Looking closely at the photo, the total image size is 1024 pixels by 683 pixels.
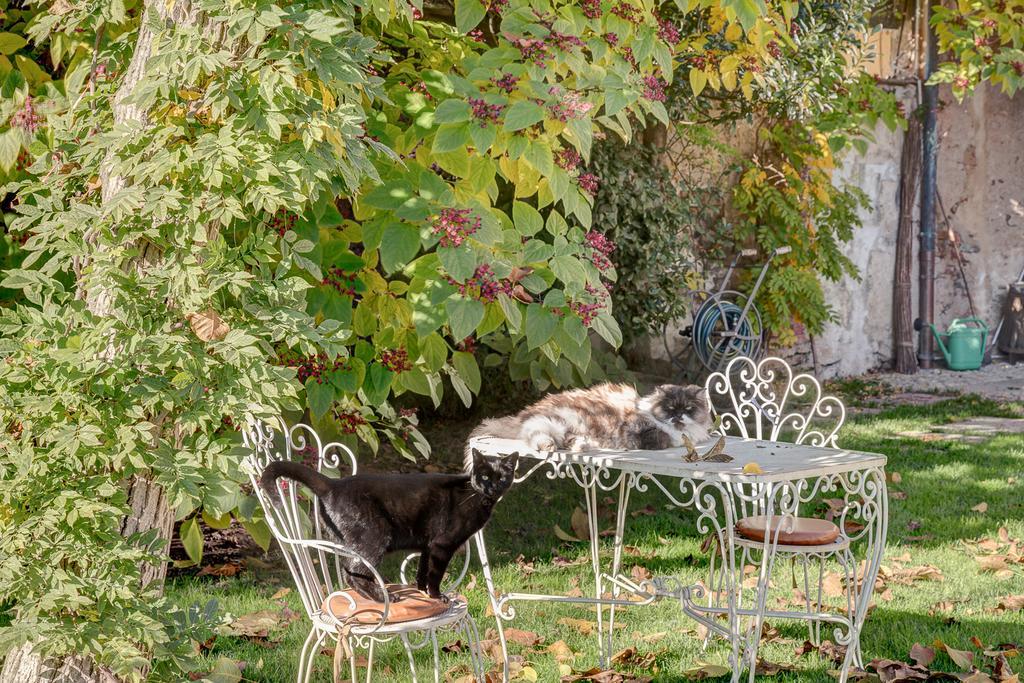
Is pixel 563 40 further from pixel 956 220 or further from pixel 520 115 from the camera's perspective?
pixel 956 220

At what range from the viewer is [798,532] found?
12.6 ft

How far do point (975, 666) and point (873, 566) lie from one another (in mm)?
622

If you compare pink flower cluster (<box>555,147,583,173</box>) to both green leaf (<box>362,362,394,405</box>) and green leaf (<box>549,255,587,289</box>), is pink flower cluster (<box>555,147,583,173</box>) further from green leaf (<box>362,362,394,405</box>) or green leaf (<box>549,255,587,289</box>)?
green leaf (<box>362,362,394,405</box>)

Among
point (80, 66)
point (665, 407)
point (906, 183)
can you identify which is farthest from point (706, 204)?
point (80, 66)

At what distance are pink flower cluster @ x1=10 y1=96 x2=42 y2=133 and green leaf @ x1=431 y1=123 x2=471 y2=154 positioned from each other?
1183 millimetres

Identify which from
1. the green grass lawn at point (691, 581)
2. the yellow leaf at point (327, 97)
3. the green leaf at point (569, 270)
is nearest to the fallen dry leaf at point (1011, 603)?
the green grass lawn at point (691, 581)

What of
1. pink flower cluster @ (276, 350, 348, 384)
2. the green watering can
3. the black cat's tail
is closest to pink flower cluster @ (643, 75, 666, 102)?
pink flower cluster @ (276, 350, 348, 384)

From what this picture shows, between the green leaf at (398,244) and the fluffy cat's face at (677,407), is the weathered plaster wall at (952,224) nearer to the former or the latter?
the fluffy cat's face at (677,407)

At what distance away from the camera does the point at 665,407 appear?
12.0 feet

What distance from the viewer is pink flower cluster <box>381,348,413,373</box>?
360 centimetres

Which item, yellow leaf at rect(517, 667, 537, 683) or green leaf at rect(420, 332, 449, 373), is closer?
green leaf at rect(420, 332, 449, 373)

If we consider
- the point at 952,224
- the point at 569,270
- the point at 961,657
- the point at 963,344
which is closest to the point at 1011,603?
the point at 961,657

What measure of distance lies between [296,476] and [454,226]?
90cm

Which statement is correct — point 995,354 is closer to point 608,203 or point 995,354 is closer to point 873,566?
point 608,203
